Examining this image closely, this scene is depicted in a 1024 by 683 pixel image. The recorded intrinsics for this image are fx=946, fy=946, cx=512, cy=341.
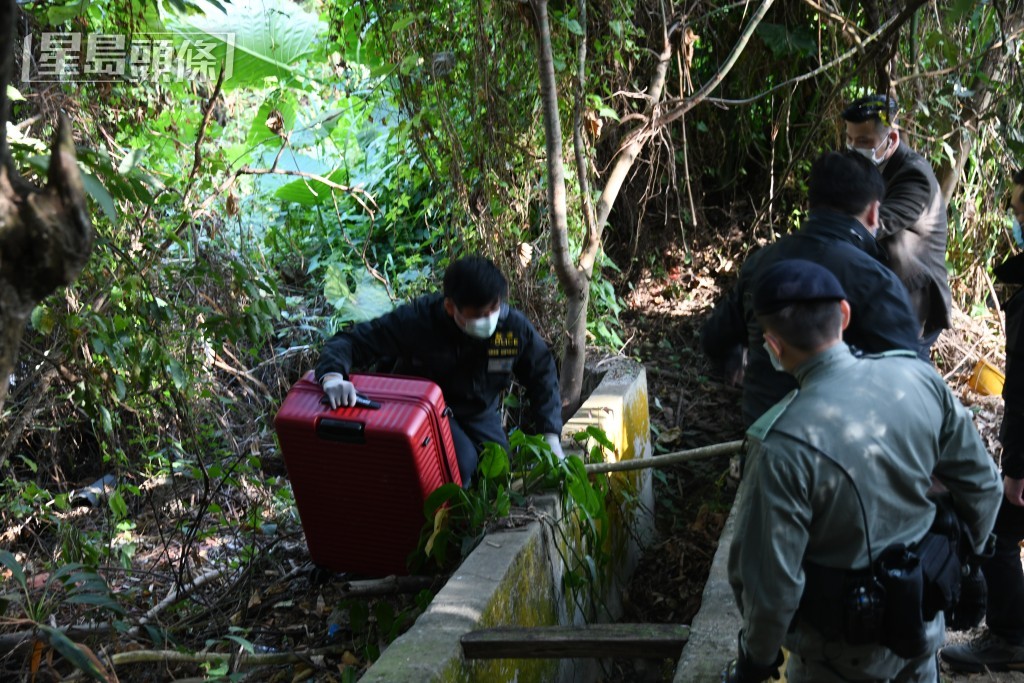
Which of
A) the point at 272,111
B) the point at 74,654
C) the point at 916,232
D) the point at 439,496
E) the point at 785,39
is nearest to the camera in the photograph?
the point at 74,654

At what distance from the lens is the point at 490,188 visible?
588cm

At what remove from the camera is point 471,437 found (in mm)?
4875

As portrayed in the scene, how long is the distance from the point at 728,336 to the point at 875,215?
0.69m

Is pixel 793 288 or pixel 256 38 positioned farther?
pixel 256 38

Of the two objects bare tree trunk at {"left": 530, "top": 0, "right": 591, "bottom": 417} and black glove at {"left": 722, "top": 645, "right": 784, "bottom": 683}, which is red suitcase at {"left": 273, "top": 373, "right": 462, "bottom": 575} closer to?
bare tree trunk at {"left": 530, "top": 0, "right": 591, "bottom": 417}

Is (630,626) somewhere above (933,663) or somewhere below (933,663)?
below

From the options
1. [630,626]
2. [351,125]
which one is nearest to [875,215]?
[630,626]

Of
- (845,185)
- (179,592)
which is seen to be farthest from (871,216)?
(179,592)

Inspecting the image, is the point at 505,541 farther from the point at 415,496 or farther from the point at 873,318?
the point at 873,318

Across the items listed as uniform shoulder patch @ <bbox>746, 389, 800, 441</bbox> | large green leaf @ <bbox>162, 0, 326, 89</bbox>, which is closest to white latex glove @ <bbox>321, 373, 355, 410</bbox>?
uniform shoulder patch @ <bbox>746, 389, 800, 441</bbox>

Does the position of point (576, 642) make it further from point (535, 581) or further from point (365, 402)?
point (365, 402)

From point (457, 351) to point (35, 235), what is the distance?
3022mm

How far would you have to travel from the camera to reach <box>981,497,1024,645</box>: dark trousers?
3.54 m

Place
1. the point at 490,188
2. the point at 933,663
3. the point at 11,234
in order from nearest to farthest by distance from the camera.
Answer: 1. the point at 11,234
2. the point at 933,663
3. the point at 490,188
